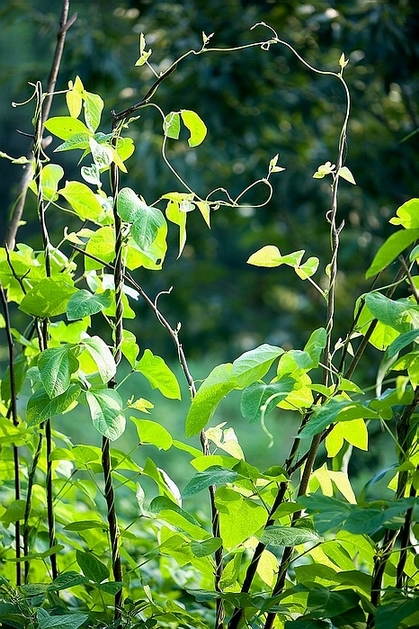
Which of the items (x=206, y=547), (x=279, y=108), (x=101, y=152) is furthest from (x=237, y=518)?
(x=279, y=108)

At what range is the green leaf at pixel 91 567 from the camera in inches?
20.1

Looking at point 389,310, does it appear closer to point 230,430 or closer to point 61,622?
point 230,430

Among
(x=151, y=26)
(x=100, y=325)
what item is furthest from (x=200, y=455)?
(x=100, y=325)

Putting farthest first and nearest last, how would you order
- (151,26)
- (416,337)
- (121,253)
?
(151,26), (121,253), (416,337)

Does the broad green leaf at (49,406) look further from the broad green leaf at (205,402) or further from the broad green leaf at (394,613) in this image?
the broad green leaf at (394,613)

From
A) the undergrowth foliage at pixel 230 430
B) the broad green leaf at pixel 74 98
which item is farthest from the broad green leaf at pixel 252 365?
the broad green leaf at pixel 74 98

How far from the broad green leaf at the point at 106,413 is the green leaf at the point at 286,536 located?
4.2 inches

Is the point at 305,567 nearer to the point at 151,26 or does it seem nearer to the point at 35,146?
the point at 35,146

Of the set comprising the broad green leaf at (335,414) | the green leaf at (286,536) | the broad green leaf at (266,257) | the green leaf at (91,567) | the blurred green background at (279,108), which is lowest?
the blurred green background at (279,108)

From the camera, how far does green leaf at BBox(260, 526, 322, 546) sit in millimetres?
448

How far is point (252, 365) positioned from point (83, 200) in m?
0.19

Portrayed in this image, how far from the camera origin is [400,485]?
1.52ft

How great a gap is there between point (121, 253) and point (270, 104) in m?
1.43

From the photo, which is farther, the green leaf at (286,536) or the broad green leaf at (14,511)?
the broad green leaf at (14,511)
